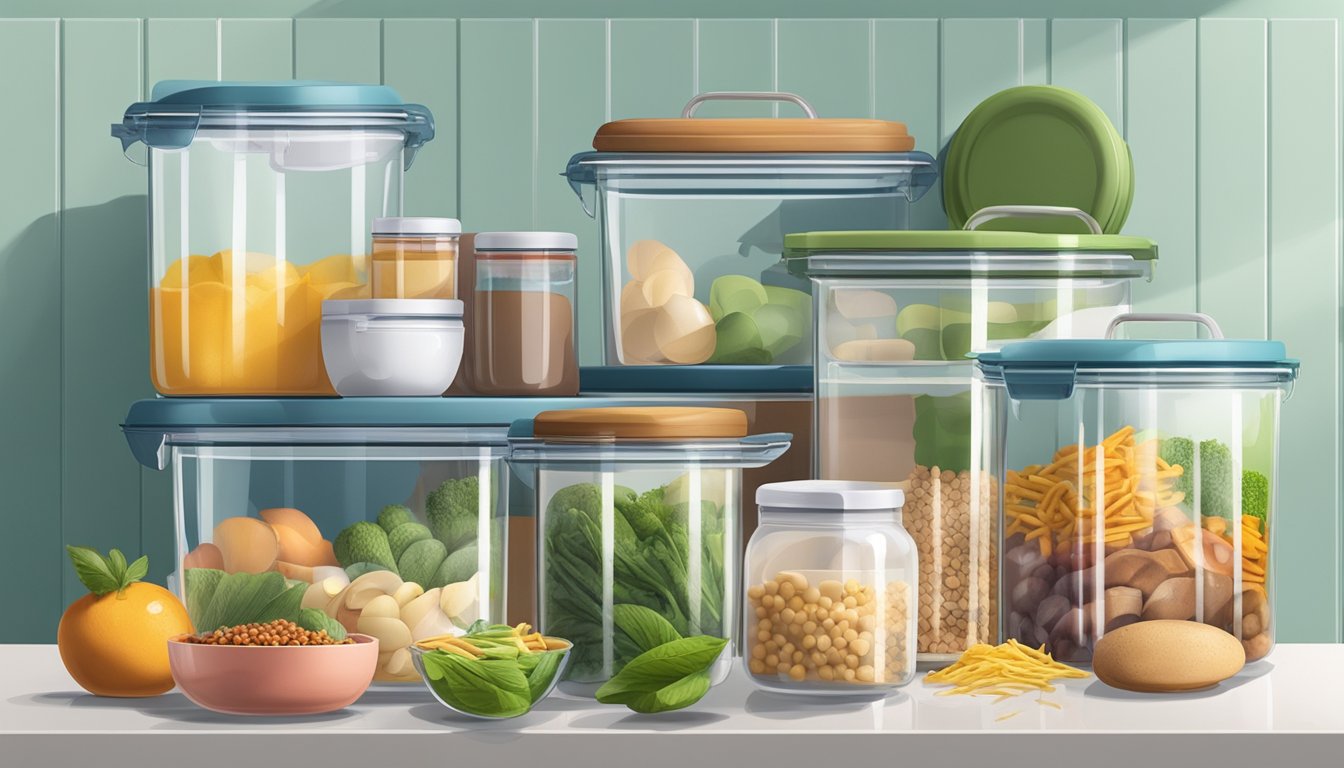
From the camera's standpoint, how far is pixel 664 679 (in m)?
1.00

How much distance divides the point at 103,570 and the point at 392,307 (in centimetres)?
32

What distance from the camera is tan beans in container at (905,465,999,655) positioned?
3.86 feet

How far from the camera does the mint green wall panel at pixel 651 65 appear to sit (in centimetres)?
179

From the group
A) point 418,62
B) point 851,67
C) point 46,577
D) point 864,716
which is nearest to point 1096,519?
point 864,716

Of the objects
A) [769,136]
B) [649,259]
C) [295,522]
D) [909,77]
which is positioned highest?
[909,77]

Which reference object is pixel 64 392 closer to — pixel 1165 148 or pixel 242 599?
pixel 242 599

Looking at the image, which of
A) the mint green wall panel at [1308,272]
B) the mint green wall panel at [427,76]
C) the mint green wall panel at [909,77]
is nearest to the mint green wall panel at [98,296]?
the mint green wall panel at [427,76]

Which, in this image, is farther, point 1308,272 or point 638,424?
point 1308,272

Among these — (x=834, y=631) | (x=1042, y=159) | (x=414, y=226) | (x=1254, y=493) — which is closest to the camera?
(x=834, y=631)

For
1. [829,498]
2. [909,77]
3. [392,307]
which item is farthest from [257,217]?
[909,77]

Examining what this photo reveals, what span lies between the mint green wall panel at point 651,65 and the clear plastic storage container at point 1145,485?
2.52 feet

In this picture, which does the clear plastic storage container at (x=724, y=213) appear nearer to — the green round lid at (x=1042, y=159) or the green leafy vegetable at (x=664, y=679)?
the green round lid at (x=1042, y=159)

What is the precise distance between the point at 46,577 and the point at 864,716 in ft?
3.96

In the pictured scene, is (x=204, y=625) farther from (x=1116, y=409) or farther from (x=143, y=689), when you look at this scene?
(x=1116, y=409)
